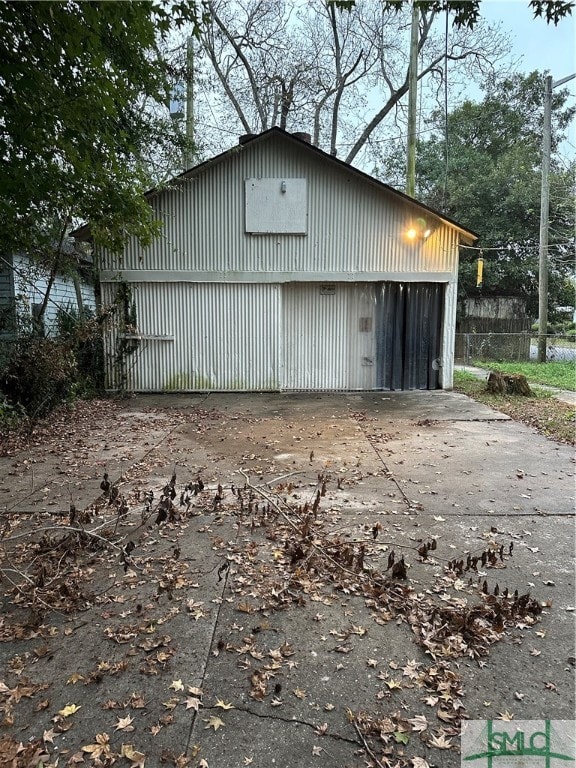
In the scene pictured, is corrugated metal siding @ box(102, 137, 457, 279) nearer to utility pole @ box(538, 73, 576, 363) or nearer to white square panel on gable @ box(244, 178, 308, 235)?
white square panel on gable @ box(244, 178, 308, 235)

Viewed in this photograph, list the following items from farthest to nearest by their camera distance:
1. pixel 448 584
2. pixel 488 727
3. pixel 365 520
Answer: pixel 365 520 → pixel 448 584 → pixel 488 727

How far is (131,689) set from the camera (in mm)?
2012

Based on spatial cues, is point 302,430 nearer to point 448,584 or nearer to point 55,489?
point 55,489

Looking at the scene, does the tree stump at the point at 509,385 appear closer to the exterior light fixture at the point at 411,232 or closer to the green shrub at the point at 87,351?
the exterior light fixture at the point at 411,232

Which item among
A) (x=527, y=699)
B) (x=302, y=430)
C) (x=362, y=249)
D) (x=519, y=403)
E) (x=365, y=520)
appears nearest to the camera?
(x=527, y=699)

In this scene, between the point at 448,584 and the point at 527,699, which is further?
the point at 448,584

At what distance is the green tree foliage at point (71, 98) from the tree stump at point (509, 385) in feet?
24.8

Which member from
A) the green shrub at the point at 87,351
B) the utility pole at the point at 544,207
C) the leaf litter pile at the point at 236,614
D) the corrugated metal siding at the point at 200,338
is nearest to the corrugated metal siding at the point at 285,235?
the corrugated metal siding at the point at 200,338

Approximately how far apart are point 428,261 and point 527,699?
30.2 ft

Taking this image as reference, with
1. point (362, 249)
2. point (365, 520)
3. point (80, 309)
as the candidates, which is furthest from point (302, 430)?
point (80, 309)

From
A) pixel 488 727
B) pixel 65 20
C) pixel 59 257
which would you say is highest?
pixel 65 20

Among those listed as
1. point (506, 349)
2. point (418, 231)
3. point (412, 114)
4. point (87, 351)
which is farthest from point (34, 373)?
point (506, 349)

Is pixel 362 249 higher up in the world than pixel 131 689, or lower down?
higher up

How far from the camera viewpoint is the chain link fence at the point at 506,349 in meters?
16.3
